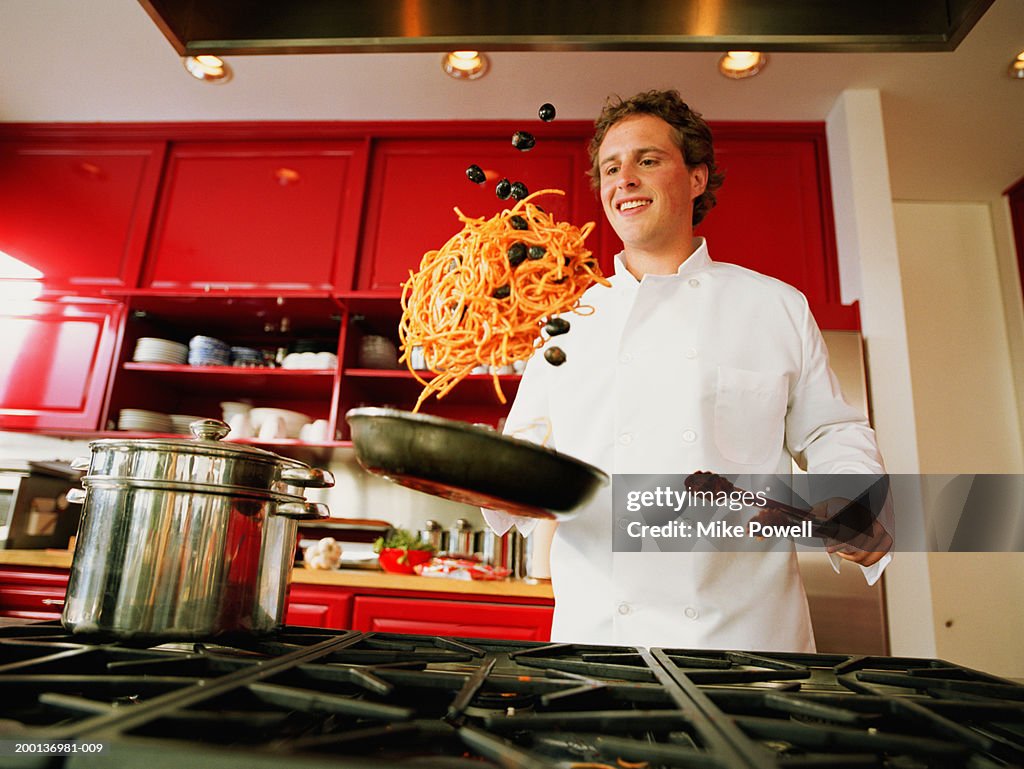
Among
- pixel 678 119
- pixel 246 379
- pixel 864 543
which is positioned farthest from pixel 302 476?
pixel 246 379

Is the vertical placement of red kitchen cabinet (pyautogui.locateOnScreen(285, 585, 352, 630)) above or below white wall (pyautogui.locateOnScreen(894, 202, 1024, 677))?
below

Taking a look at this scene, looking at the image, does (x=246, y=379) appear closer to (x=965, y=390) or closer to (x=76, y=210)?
(x=76, y=210)

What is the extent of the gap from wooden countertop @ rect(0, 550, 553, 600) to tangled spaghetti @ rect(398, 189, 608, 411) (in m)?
1.32

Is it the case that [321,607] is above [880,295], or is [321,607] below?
below

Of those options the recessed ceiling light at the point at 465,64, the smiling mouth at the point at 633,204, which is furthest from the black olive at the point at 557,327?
the recessed ceiling light at the point at 465,64

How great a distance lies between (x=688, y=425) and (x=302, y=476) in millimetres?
749

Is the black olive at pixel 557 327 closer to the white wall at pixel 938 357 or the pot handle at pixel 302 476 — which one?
the pot handle at pixel 302 476

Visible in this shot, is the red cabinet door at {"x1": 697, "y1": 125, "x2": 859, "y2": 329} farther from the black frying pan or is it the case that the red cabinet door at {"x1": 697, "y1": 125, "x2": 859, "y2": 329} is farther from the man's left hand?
the black frying pan

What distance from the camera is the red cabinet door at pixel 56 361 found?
2.63m

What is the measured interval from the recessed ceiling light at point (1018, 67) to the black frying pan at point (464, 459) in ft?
9.00

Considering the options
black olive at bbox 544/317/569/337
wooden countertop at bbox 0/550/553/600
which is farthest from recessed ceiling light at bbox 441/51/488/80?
black olive at bbox 544/317/569/337

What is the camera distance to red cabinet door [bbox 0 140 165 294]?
112 inches

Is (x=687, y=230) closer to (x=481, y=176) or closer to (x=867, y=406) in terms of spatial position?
(x=481, y=176)

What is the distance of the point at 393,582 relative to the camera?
6.77 feet
